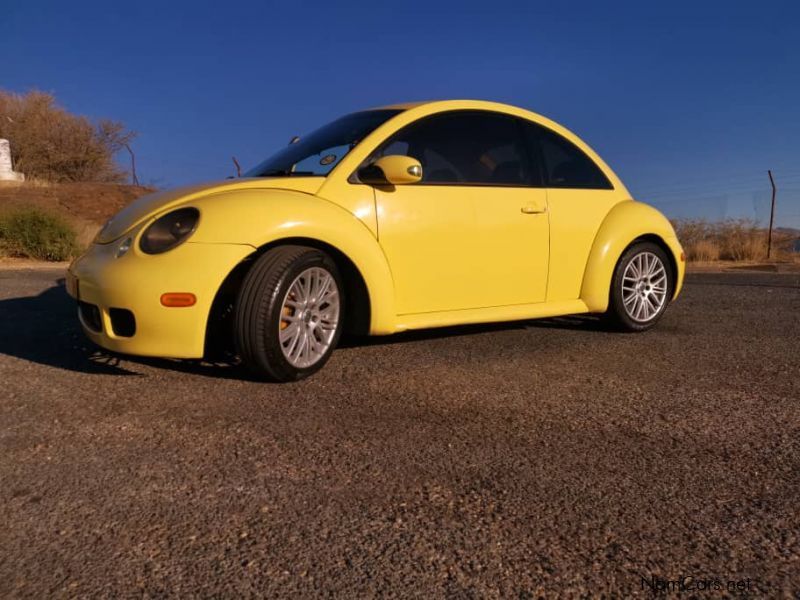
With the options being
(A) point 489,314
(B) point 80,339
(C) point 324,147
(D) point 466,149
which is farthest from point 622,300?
(B) point 80,339

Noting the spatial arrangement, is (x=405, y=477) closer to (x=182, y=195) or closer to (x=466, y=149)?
(x=182, y=195)

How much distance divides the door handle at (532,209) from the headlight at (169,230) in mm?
2167

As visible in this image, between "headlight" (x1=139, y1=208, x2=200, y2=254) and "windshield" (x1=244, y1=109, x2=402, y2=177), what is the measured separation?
0.84 meters

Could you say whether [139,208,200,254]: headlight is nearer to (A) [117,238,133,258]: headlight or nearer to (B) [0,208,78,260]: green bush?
(A) [117,238,133,258]: headlight

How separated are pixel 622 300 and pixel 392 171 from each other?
219 cm

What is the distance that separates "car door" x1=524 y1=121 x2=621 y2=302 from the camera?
4.62 m

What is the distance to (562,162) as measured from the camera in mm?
4883

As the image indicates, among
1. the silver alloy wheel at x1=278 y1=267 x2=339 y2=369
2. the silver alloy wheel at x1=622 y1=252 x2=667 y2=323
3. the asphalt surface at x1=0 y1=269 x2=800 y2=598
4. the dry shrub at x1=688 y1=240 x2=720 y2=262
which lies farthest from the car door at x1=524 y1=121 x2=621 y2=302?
the dry shrub at x1=688 y1=240 x2=720 y2=262

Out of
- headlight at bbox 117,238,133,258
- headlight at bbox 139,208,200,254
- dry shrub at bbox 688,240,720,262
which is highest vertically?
headlight at bbox 139,208,200,254

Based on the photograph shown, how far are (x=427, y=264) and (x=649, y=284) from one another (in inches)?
84.0

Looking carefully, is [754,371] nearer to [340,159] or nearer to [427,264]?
[427,264]

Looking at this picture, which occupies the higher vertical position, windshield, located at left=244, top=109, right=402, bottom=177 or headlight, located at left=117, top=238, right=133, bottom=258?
windshield, located at left=244, top=109, right=402, bottom=177

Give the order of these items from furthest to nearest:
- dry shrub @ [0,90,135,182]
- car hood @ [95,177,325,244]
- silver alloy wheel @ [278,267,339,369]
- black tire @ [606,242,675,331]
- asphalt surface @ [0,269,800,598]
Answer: dry shrub @ [0,90,135,182], black tire @ [606,242,675,331], car hood @ [95,177,325,244], silver alloy wheel @ [278,267,339,369], asphalt surface @ [0,269,800,598]

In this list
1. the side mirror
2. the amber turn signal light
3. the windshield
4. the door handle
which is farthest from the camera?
the door handle
